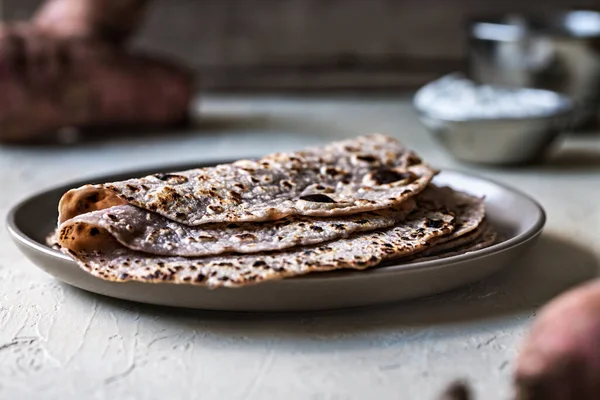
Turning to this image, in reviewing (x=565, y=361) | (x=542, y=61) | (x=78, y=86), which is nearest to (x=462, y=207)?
(x=565, y=361)

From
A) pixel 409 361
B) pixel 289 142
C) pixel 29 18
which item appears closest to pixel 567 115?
pixel 289 142

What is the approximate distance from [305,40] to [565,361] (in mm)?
2293

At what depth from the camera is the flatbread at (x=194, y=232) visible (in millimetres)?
915

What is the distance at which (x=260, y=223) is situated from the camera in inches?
38.4

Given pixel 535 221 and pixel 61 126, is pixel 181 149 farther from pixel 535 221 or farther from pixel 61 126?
pixel 535 221

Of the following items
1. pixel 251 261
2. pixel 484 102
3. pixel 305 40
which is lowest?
pixel 305 40

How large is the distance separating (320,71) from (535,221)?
5.97 ft

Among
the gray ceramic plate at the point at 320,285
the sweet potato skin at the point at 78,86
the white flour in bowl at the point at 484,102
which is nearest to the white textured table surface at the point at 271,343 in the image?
the gray ceramic plate at the point at 320,285

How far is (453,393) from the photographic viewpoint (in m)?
0.65

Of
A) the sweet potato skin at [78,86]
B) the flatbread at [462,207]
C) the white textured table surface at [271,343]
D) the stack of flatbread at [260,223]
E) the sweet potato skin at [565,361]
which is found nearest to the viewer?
the sweet potato skin at [565,361]

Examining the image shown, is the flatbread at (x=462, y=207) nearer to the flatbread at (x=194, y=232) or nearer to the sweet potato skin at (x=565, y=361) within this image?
the flatbread at (x=194, y=232)

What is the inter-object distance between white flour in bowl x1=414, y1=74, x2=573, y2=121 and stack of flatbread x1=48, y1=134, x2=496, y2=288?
2.17 ft

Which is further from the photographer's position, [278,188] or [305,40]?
[305,40]

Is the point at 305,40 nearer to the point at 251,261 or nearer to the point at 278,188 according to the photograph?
the point at 278,188
